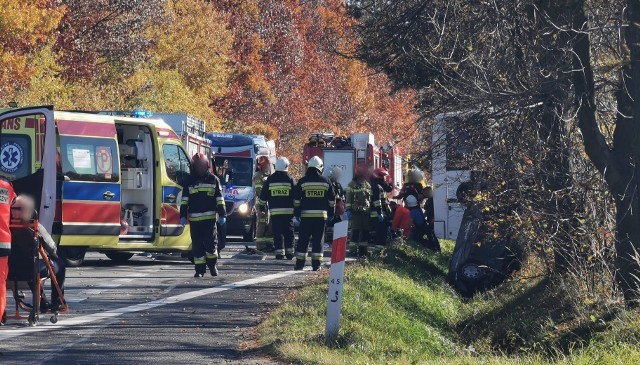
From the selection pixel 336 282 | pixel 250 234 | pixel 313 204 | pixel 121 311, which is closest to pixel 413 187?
pixel 250 234

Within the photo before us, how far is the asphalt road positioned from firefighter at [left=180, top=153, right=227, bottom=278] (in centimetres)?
48

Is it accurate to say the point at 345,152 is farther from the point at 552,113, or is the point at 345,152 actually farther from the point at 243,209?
the point at 552,113

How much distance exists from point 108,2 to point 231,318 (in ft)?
75.3

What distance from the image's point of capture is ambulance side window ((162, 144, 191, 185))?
19156 millimetres

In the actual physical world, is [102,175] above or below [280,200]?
above

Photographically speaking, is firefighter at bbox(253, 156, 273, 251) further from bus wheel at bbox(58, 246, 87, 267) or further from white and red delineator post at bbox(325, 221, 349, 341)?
white and red delineator post at bbox(325, 221, 349, 341)

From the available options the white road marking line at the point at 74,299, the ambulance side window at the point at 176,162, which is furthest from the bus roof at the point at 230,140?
the white road marking line at the point at 74,299

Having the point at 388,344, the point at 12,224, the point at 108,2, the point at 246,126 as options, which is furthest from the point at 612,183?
the point at 246,126

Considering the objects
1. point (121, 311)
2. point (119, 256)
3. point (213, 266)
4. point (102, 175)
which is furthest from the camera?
point (119, 256)

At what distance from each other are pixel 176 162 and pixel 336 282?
9745 mm

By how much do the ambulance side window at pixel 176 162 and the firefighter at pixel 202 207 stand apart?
7.87 feet

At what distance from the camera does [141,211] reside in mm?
19234

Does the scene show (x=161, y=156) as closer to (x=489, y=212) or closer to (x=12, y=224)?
(x=489, y=212)

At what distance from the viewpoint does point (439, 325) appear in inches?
616
